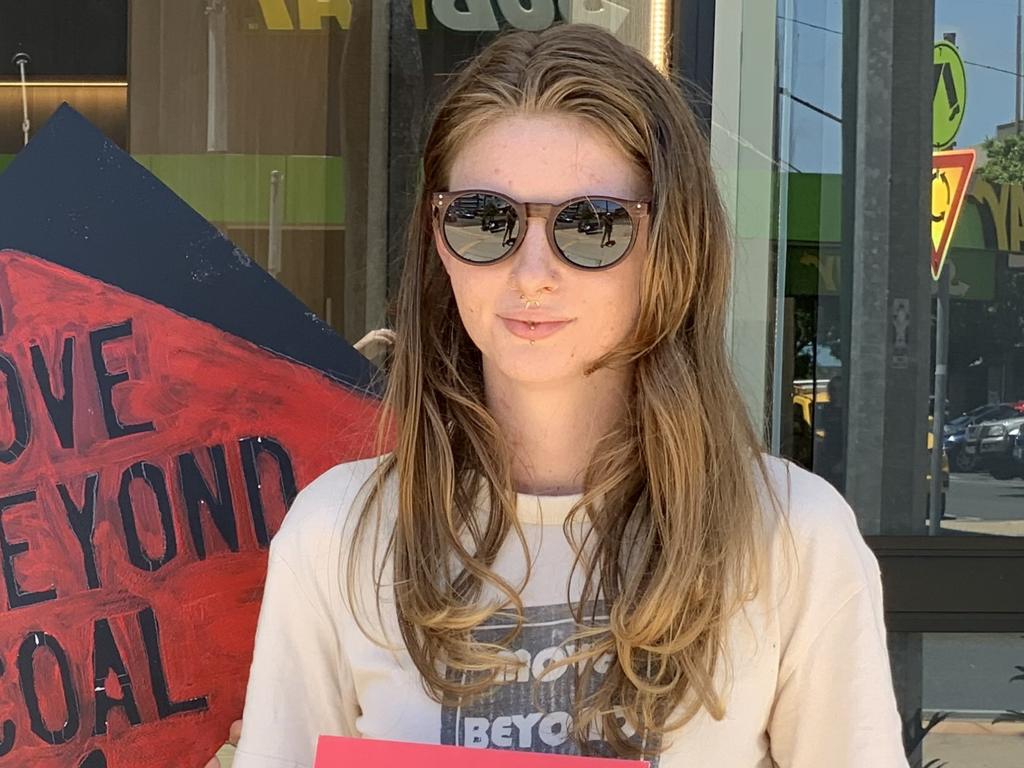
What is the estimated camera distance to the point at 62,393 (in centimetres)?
151

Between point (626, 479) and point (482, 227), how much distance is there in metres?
0.29

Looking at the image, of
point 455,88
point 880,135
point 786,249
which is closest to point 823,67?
point 880,135

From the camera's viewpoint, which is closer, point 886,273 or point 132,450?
point 132,450

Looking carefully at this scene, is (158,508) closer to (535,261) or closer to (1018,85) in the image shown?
(535,261)

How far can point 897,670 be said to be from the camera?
316cm

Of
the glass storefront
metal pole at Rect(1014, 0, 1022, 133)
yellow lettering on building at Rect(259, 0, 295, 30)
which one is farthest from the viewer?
yellow lettering on building at Rect(259, 0, 295, 30)

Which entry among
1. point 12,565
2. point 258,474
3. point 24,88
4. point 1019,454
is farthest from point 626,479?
point 24,88

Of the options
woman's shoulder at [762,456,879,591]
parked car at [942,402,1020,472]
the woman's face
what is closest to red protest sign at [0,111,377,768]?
the woman's face

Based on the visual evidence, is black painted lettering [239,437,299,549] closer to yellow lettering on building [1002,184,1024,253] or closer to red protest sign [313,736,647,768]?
red protest sign [313,736,647,768]

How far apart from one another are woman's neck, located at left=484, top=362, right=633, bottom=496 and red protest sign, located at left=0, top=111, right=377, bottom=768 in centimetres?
30

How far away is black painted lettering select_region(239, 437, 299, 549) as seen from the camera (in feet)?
5.16

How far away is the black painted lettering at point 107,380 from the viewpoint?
1525 mm

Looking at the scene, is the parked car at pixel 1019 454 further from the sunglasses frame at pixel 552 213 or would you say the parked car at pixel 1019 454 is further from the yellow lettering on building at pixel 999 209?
the sunglasses frame at pixel 552 213

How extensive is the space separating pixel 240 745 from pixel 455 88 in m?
0.70
